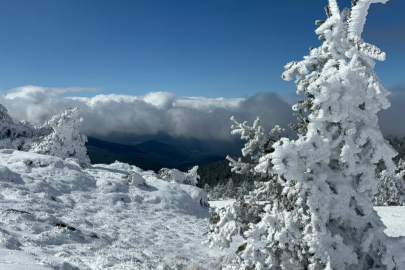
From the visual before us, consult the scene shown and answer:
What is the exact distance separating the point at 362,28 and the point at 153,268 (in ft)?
34.3

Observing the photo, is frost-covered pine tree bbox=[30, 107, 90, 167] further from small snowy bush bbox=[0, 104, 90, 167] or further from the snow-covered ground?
the snow-covered ground

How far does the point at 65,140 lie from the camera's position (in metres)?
34.0

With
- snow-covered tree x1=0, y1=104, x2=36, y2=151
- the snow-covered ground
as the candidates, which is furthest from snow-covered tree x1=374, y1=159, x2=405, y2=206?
snow-covered tree x1=0, y1=104, x2=36, y2=151

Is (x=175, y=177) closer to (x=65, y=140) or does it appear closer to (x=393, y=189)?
(x=65, y=140)

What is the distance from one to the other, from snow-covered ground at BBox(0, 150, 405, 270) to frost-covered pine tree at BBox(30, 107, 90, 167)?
655 cm

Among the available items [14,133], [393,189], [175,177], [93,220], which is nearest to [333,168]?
[93,220]

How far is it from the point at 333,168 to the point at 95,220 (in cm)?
1481

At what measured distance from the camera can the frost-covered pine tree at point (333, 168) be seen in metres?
6.32

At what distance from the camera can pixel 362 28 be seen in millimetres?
6883

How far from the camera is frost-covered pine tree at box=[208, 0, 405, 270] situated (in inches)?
249

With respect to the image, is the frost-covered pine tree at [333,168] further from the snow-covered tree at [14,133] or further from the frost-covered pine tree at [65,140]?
the snow-covered tree at [14,133]

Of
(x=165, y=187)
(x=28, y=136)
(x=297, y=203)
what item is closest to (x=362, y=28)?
(x=297, y=203)

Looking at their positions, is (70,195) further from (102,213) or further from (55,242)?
(55,242)

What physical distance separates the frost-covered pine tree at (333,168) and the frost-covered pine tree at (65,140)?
30.4 m
